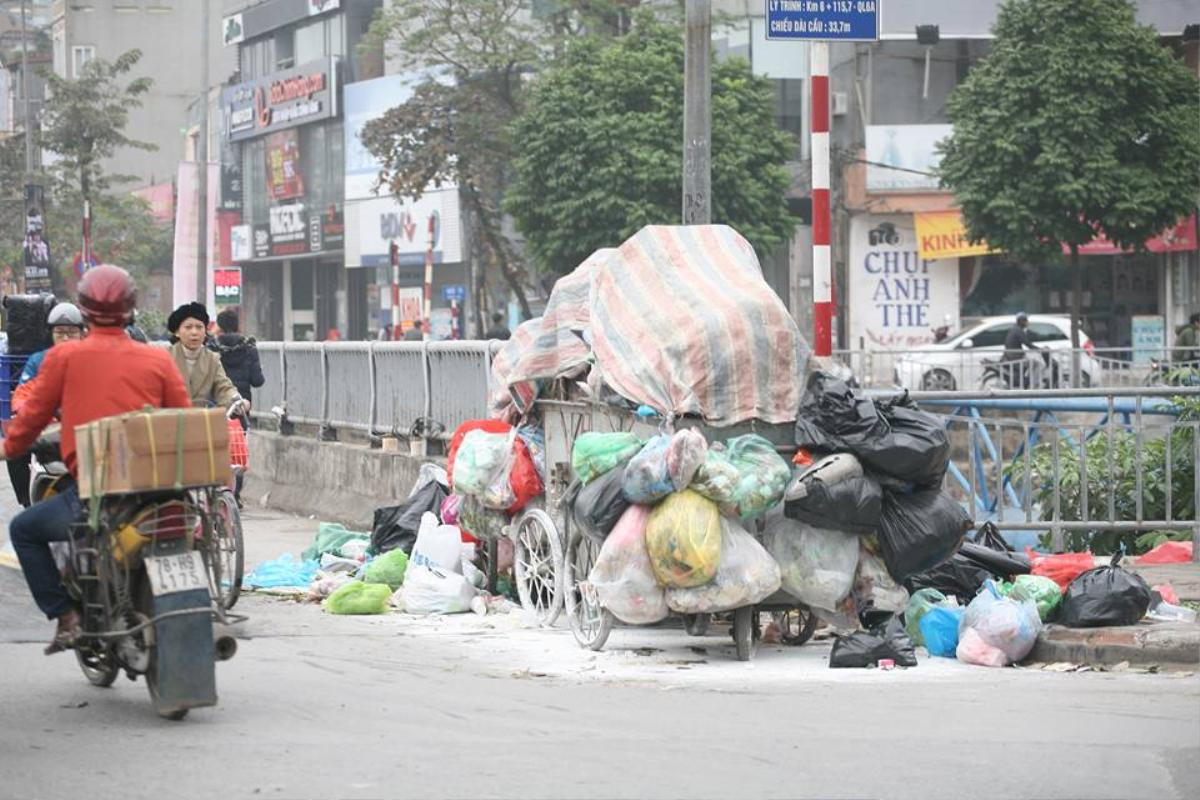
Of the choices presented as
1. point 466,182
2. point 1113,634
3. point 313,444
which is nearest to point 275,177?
point 466,182

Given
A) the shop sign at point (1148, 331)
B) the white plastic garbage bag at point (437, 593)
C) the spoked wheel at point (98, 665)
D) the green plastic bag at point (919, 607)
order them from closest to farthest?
the spoked wheel at point (98, 665)
the green plastic bag at point (919, 607)
the white plastic garbage bag at point (437, 593)
the shop sign at point (1148, 331)

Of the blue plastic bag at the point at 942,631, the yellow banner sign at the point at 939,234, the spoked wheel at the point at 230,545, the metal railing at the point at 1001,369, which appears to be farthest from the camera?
the yellow banner sign at the point at 939,234

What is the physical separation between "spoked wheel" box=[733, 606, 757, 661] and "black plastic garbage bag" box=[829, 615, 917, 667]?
0.40 metres

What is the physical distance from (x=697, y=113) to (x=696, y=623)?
216 inches

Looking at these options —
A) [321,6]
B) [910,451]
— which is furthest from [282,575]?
[321,6]

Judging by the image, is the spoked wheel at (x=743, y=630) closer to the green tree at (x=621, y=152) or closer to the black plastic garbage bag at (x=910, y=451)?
the black plastic garbage bag at (x=910, y=451)

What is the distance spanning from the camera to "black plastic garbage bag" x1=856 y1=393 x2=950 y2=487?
9258 millimetres

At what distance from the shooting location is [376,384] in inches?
715

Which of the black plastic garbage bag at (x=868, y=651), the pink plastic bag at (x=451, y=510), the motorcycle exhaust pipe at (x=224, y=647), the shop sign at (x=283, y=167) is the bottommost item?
the black plastic garbage bag at (x=868, y=651)

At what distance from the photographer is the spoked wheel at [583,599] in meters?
9.56

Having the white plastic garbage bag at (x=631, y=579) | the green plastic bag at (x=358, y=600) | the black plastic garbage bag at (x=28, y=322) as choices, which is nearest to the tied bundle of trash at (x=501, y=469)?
the green plastic bag at (x=358, y=600)

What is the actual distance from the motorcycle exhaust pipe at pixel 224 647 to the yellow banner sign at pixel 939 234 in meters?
37.7

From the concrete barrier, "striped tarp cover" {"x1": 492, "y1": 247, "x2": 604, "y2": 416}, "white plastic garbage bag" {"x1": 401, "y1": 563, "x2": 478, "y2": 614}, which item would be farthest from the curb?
the concrete barrier

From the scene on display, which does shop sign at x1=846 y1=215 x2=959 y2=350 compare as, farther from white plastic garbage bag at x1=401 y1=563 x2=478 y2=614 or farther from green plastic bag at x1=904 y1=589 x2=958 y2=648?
green plastic bag at x1=904 y1=589 x2=958 y2=648
